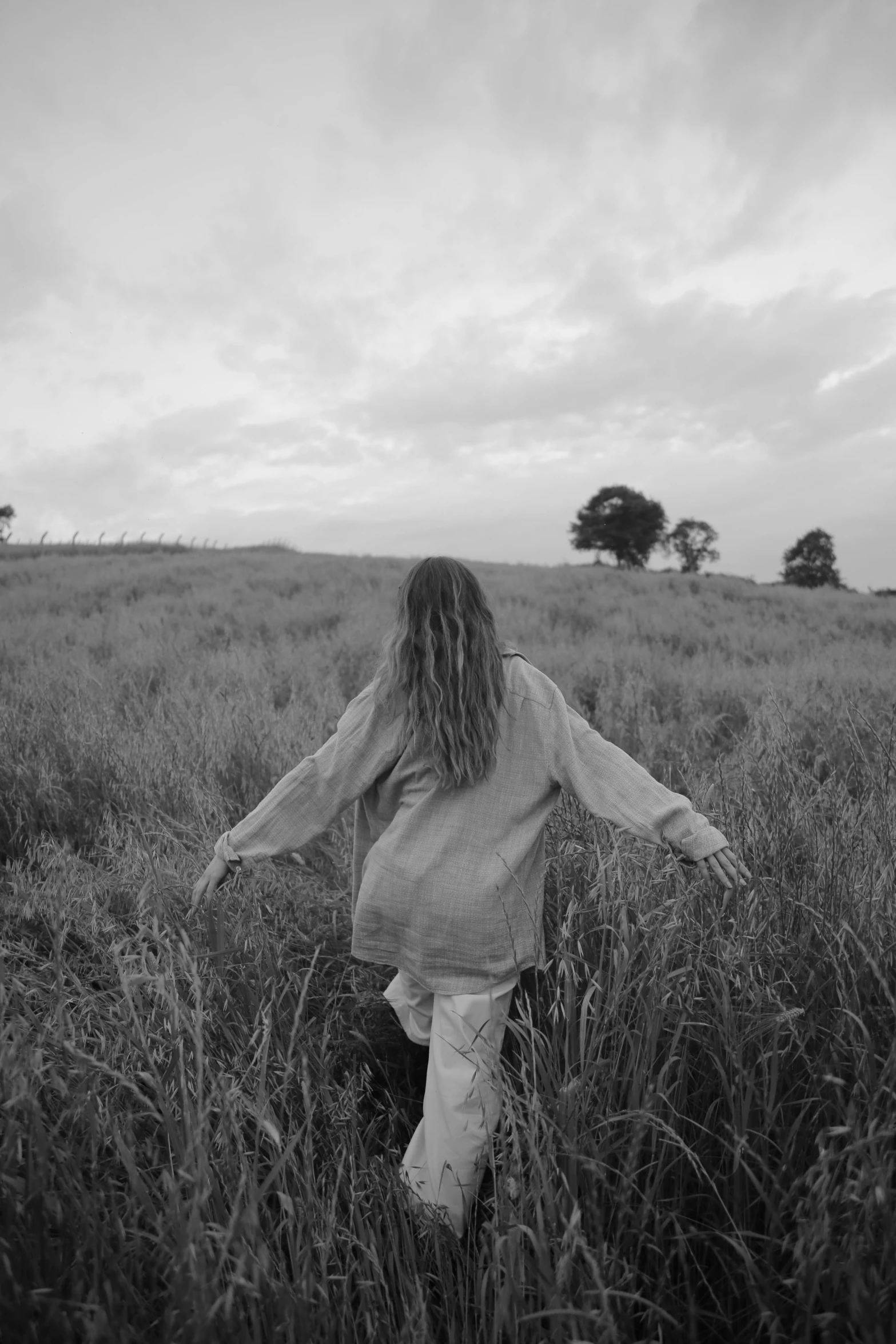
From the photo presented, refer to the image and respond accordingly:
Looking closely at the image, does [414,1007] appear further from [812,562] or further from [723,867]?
[812,562]

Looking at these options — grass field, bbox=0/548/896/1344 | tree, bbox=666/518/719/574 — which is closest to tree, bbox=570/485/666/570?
tree, bbox=666/518/719/574

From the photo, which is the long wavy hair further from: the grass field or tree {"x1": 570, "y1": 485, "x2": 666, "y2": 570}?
tree {"x1": 570, "y1": 485, "x2": 666, "y2": 570}

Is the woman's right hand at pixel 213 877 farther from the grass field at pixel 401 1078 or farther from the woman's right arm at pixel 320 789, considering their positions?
the grass field at pixel 401 1078

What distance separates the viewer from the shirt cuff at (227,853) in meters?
2.08

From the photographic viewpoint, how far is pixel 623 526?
177 feet

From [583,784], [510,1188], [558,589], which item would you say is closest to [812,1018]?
[583,784]

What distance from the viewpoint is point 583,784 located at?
199 centimetres

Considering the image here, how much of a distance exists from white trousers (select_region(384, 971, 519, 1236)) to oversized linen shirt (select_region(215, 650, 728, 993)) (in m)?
0.08

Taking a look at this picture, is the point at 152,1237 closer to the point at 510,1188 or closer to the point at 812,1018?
the point at 510,1188

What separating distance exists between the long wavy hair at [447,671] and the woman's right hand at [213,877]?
0.66 meters

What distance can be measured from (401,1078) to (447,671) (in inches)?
55.1

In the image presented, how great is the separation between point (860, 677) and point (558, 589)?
10.2 m

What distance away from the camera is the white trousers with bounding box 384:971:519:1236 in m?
1.73

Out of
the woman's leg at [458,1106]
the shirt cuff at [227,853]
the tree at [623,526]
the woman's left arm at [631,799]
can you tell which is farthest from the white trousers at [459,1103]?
the tree at [623,526]
